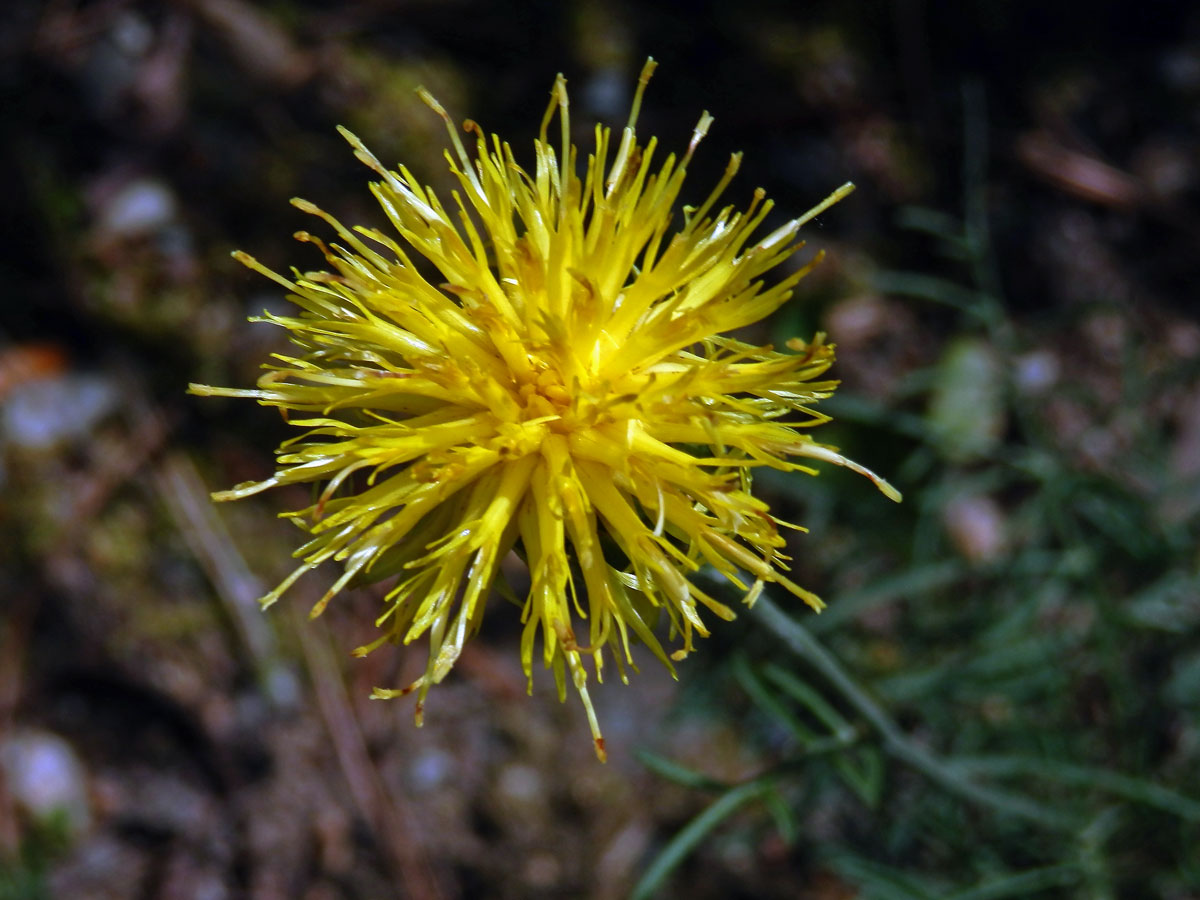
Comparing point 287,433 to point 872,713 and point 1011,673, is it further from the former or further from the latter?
point 1011,673

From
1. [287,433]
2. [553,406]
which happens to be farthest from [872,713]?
[287,433]

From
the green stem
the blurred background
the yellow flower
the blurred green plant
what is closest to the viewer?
the yellow flower

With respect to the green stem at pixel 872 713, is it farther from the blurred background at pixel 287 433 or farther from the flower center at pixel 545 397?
the blurred background at pixel 287 433

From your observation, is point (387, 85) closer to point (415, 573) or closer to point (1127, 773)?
point (415, 573)

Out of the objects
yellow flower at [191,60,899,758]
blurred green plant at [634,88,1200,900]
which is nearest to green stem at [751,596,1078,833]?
blurred green plant at [634,88,1200,900]

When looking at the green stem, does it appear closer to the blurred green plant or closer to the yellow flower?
the blurred green plant

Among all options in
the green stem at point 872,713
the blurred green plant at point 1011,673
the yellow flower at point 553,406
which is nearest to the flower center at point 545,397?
the yellow flower at point 553,406

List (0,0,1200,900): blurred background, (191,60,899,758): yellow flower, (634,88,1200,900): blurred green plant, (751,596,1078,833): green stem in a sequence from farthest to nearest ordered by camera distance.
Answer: (0,0,1200,900): blurred background, (634,88,1200,900): blurred green plant, (751,596,1078,833): green stem, (191,60,899,758): yellow flower
